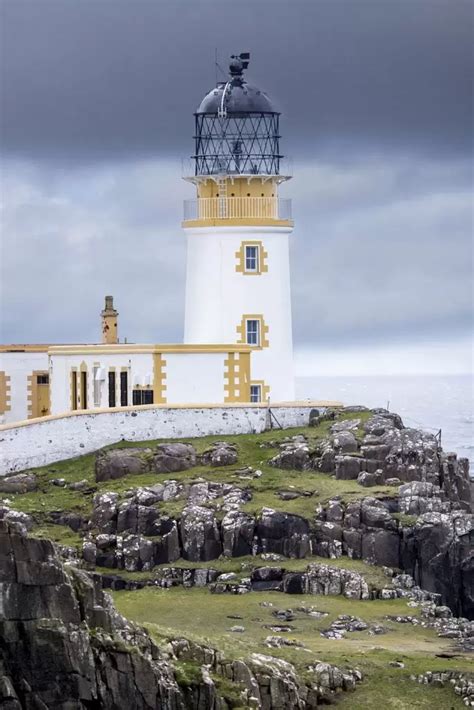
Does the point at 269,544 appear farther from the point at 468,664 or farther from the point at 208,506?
the point at 468,664

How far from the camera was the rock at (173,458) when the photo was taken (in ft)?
262

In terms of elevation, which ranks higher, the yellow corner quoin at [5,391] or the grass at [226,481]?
the yellow corner quoin at [5,391]

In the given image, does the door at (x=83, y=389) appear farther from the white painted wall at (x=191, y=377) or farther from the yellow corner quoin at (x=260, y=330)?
the yellow corner quoin at (x=260, y=330)

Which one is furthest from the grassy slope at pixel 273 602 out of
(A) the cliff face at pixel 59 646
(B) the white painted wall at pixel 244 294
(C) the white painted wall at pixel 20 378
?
(C) the white painted wall at pixel 20 378

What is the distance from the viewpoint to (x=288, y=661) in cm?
6103

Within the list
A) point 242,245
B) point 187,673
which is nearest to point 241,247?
point 242,245

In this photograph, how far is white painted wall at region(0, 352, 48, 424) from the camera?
9300 cm

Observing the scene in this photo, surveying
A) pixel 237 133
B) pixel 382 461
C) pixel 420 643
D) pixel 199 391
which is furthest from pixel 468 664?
pixel 237 133

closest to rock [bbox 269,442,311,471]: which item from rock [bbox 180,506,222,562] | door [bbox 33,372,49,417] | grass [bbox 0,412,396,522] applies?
grass [bbox 0,412,396,522]

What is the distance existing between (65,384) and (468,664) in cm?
2835

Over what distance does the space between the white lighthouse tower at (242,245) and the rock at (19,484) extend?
1270cm

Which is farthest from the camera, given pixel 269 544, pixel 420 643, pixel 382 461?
pixel 382 461

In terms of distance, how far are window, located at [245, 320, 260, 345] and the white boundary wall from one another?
614cm

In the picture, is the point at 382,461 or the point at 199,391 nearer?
the point at 382,461
